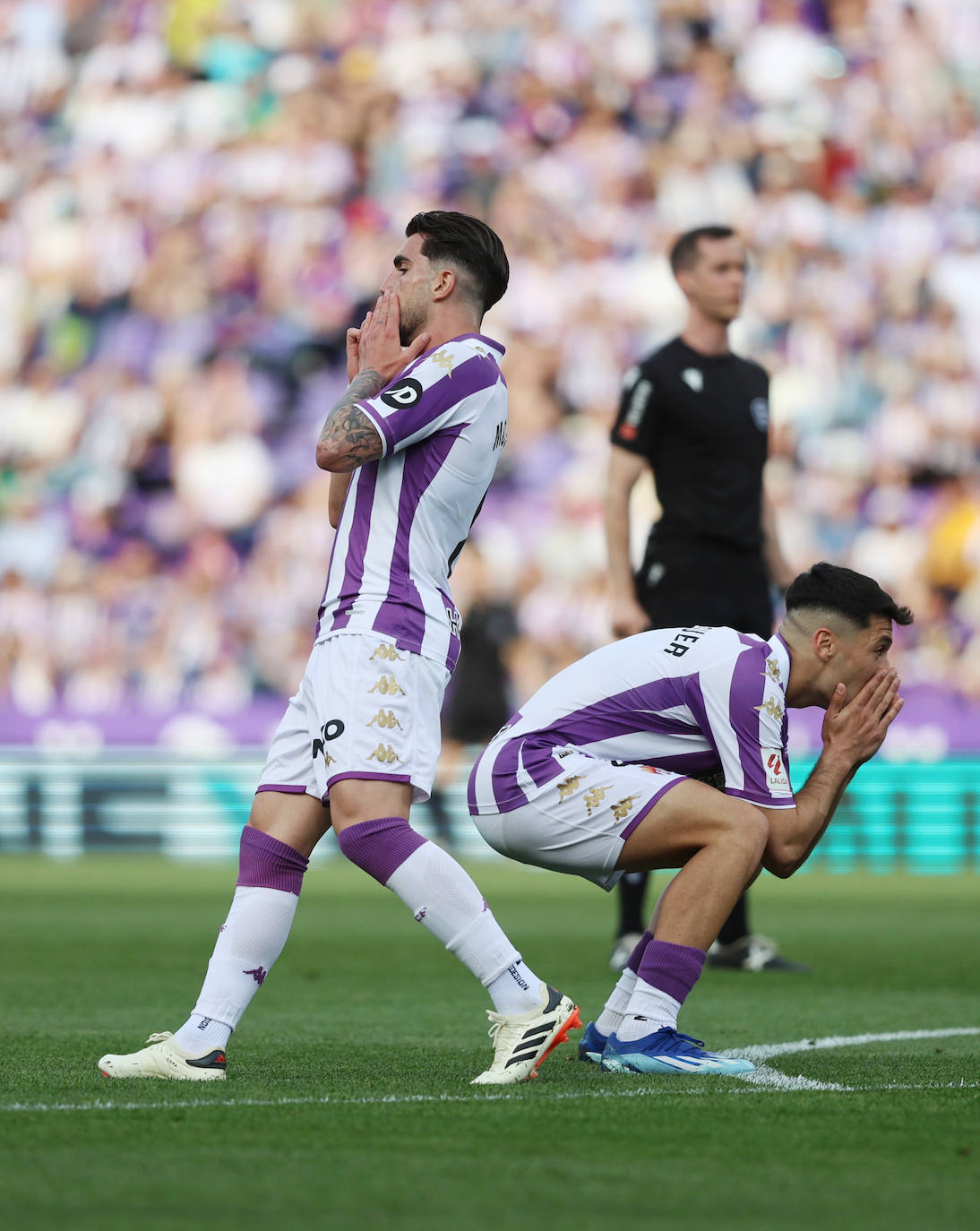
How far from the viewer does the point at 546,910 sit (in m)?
10.0

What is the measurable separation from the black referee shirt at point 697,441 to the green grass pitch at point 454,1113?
1559 mm

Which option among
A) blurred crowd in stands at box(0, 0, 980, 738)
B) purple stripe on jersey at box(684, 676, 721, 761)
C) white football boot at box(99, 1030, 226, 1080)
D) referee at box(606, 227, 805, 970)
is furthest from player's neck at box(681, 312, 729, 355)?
blurred crowd in stands at box(0, 0, 980, 738)

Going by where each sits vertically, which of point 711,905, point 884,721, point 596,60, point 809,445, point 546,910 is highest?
point 596,60

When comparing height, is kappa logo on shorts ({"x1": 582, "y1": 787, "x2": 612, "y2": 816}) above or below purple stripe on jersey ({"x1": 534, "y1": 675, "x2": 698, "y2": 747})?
below

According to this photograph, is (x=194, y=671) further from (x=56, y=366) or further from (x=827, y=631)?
(x=827, y=631)

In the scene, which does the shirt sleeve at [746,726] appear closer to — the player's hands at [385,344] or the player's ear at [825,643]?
the player's ear at [825,643]

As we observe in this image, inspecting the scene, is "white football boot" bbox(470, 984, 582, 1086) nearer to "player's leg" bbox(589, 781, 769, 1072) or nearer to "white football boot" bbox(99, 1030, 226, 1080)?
"player's leg" bbox(589, 781, 769, 1072)

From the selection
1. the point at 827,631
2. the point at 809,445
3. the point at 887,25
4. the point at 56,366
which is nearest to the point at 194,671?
the point at 56,366

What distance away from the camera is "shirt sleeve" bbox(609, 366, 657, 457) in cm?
675

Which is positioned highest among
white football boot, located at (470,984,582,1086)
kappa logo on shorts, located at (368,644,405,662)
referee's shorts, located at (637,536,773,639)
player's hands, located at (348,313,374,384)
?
player's hands, located at (348,313,374,384)

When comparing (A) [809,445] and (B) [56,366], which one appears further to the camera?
(B) [56,366]

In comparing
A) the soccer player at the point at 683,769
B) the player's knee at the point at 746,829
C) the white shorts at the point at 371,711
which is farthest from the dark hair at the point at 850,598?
the white shorts at the point at 371,711

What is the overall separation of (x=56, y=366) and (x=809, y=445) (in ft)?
22.5

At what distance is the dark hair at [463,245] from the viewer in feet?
13.9
